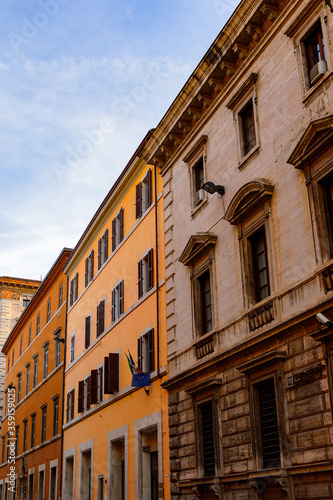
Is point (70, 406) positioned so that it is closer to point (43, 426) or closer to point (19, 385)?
point (43, 426)

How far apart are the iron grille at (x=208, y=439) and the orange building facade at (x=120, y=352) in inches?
93.4

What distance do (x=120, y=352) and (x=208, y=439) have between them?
862cm

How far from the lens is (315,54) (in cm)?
1444

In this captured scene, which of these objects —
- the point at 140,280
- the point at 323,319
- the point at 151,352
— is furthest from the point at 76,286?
the point at 323,319

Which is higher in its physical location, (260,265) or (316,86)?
(316,86)

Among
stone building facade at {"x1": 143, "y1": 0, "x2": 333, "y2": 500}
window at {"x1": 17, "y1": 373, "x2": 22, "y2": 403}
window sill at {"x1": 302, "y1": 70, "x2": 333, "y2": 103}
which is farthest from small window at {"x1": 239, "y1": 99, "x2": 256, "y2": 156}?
window at {"x1": 17, "y1": 373, "x2": 22, "y2": 403}

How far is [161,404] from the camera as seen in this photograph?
65.5 ft

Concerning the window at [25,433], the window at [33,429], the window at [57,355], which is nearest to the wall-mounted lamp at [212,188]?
the window at [57,355]

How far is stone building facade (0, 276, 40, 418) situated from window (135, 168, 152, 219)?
118 feet

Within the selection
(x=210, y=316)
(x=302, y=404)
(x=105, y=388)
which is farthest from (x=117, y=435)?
(x=302, y=404)

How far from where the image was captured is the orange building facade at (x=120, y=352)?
69.0 ft

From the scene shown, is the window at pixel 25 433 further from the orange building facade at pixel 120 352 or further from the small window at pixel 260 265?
the small window at pixel 260 265

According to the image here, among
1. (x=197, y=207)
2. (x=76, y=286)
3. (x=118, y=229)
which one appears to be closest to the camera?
(x=197, y=207)

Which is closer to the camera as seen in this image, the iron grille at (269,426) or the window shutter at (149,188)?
the iron grille at (269,426)
